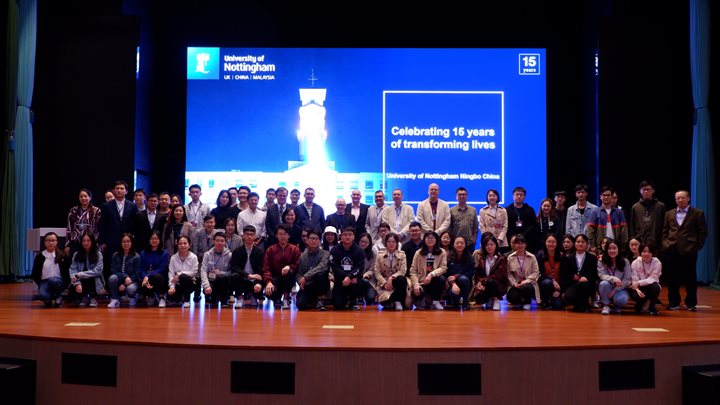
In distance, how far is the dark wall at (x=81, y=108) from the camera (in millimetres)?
9641

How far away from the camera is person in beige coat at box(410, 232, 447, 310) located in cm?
696

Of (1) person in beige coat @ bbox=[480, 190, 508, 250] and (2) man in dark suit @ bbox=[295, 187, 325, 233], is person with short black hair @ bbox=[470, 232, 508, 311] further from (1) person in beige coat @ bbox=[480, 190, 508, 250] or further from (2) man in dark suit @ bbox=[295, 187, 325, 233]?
(2) man in dark suit @ bbox=[295, 187, 325, 233]

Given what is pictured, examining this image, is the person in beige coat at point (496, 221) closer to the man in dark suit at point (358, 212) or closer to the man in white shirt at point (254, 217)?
the man in dark suit at point (358, 212)

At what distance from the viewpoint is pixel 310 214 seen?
796 cm

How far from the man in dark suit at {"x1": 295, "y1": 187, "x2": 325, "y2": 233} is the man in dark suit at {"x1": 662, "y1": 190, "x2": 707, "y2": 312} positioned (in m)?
3.89

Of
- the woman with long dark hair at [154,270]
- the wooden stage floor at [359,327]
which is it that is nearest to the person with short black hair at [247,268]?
the wooden stage floor at [359,327]

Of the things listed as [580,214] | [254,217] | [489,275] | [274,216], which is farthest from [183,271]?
[580,214]

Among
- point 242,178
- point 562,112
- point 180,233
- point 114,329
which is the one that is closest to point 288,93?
point 242,178

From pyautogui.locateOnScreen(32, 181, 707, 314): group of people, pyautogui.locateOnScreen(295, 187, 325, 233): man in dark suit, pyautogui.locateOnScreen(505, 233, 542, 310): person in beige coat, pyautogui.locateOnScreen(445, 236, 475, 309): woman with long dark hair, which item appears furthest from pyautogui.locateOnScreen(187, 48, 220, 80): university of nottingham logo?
pyautogui.locateOnScreen(505, 233, 542, 310): person in beige coat

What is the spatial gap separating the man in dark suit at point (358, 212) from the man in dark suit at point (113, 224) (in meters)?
2.54

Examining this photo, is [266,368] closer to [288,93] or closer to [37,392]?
[37,392]

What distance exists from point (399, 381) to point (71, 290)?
4.38 metres

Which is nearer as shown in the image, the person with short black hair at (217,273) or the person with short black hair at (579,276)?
the person with short black hair at (579,276)

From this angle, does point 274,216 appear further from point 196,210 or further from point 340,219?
point 196,210
